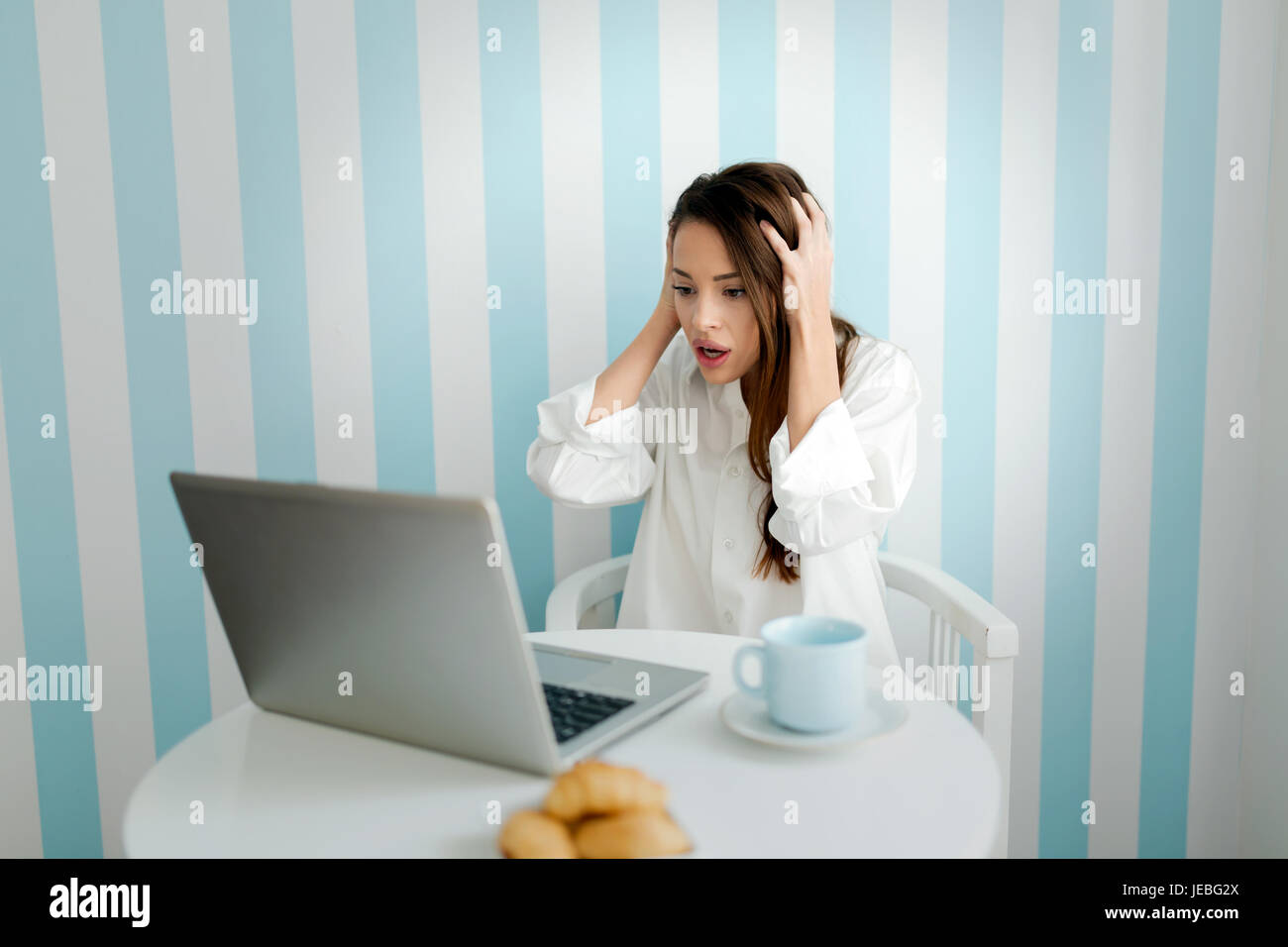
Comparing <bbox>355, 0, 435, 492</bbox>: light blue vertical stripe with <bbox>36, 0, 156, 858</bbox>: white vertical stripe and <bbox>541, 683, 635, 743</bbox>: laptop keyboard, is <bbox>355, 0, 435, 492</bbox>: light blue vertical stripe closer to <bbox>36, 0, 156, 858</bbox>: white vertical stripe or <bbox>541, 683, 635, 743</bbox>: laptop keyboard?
<bbox>36, 0, 156, 858</bbox>: white vertical stripe

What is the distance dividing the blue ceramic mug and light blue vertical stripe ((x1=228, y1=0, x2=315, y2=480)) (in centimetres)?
122

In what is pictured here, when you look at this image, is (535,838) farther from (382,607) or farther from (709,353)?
(709,353)

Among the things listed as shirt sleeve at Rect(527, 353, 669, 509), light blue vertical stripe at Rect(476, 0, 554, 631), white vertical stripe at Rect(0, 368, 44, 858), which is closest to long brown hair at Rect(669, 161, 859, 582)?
shirt sleeve at Rect(527, 353, 669, 509)

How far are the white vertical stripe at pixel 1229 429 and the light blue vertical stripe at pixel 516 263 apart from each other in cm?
126

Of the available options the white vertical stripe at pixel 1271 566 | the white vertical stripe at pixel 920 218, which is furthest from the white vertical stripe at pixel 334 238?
the white vertical stripe at pixel 1271 566

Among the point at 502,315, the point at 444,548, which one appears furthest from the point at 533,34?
the point at 444,548

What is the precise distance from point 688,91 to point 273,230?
787 millimetres

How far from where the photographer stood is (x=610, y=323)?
73.5 inches

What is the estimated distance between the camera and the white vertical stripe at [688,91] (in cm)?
178

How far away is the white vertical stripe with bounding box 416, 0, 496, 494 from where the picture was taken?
1.76 metres

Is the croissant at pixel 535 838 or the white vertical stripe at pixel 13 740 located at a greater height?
the croissant at pixel 535 838

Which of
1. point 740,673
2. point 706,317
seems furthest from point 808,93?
point 740,673

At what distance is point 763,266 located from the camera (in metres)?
1.49

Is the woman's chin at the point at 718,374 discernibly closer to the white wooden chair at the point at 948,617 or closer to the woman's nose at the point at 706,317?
the woman's nose at the point at 706,317
